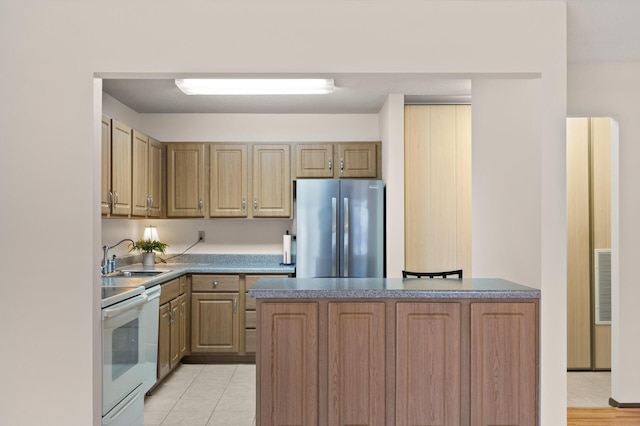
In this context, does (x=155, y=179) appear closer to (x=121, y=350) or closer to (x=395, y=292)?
(x=121, y=350)

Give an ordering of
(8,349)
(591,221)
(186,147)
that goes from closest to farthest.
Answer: (8,349), (591,221), (186,147)

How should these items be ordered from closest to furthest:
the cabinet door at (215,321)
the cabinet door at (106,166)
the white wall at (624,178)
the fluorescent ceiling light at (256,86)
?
the cabinet door at (106,166), the white wall at (624,178), the fluorescent ceiling light at (256,86), the cabinet door at (215,321)

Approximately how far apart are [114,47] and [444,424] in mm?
2469

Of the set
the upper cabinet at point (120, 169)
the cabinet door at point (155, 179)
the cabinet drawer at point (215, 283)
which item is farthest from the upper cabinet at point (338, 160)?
the upper cabinet at point (120, 169)

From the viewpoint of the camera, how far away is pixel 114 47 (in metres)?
2.63

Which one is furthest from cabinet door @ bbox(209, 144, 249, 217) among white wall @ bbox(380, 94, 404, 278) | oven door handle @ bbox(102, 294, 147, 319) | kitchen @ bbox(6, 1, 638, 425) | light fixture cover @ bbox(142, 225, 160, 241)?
kitchen @ bbox(6, 1, 638, 425)

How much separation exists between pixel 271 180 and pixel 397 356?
300cm

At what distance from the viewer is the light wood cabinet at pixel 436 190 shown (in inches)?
195

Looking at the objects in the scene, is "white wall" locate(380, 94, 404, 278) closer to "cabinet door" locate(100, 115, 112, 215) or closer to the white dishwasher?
the white dishwasher

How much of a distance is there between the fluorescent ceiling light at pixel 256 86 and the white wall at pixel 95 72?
1.34 metres

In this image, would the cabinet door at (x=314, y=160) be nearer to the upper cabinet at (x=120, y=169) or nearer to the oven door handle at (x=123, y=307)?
the upper cabinet at (x=120, y=169)

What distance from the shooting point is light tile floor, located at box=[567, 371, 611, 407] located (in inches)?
156

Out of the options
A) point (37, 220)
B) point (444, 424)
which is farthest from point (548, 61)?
point (37, 220)

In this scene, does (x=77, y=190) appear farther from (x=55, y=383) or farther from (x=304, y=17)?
(x=304, y=17)
